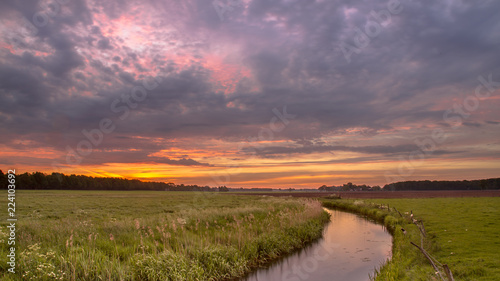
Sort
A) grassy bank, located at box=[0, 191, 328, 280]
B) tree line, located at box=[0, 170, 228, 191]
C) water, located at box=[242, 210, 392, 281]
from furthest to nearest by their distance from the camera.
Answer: tree line, located at box=[0, 170, 228, 191] → water, located at box=[242, 210, 392, 281] → grassy bank, located at box=[0, 191, 328, 280]

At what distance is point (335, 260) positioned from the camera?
18.0 meters

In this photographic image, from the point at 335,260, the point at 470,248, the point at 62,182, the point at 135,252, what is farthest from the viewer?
the point at 62,182

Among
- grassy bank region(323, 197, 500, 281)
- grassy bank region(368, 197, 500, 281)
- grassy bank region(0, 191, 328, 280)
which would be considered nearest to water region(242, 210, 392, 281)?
grassy bank region(0, 191, 328, 280)

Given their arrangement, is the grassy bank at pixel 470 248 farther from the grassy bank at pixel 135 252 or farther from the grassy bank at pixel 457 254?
the grassy bank at pixel 135 252

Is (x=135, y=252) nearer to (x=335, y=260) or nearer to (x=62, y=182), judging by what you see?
(x=335, y=260)

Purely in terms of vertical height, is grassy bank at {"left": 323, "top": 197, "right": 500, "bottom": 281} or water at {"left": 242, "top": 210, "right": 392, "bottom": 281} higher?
grassy bank at {"left": 323, "top": 197, "right": 500, "bottom": 281}

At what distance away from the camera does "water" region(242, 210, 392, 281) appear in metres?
14.9

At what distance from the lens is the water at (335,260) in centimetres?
1493

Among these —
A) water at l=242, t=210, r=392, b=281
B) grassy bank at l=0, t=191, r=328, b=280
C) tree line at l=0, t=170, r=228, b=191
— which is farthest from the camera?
tree line at l=0, t=170, r=228, b=191

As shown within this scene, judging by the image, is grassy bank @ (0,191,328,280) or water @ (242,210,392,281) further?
water @ (242,210,392,281)

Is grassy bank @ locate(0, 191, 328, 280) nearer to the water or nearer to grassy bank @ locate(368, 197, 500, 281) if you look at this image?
the water

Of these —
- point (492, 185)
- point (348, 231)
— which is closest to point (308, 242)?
point (348, 231)

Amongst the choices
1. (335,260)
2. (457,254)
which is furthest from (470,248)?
(335,260)

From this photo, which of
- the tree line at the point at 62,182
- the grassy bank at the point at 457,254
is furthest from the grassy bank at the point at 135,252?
the tree line at the point at 62,182
